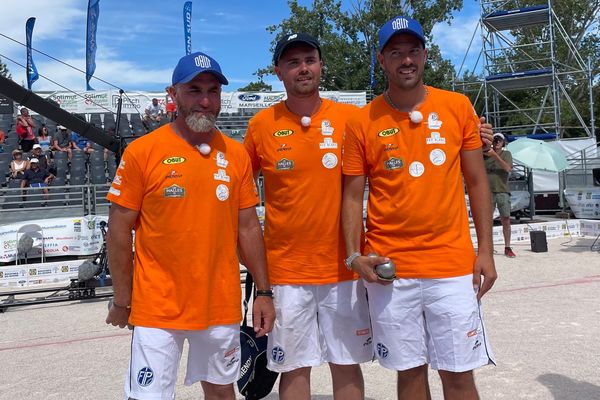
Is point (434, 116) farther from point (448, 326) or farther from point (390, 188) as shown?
point (448, 326)

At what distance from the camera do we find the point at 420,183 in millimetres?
2723

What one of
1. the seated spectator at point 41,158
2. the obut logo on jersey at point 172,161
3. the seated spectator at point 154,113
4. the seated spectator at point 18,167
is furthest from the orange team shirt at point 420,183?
the seated spectator at point 154,113

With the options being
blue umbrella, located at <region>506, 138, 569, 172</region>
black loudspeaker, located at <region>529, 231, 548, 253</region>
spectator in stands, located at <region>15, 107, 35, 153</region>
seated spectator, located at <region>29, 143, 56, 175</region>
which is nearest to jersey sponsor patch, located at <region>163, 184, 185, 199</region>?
black loudspeaker, located at <region>529, 231, 548, 253</region>

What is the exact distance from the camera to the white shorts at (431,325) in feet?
8.71

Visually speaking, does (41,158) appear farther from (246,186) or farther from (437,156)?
(437,156)

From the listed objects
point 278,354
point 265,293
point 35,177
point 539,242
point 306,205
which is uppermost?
point 35,177

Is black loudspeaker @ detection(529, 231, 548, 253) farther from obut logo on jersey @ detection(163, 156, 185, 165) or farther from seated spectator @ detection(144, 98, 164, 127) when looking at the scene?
seated spectator @ detection(144, 98, 164, 127)

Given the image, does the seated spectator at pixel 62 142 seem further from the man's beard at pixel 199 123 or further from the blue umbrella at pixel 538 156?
the man's beard at pixel 199 123

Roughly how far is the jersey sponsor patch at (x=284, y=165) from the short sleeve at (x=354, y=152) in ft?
1.08

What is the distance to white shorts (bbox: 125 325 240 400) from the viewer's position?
252 centimetres

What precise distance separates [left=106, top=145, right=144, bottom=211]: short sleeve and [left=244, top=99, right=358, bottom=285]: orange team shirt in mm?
810

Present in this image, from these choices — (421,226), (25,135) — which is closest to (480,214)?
(421,226)

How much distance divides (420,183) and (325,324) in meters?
0.98

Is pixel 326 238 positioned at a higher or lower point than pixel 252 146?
lower
